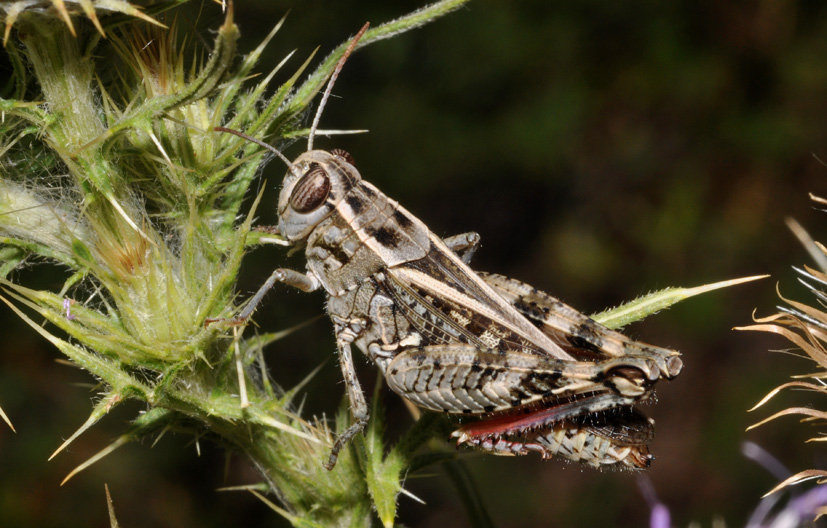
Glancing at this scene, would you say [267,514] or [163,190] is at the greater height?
[163,190]

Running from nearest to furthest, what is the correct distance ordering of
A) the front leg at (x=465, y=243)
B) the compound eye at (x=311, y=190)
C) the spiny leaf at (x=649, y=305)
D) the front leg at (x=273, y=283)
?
the front leg at (x=273, y=283), the spiny leaf at (x=649, y=305), the compound eye at (x=311, y=190), the front leg at (x=465, y=243)

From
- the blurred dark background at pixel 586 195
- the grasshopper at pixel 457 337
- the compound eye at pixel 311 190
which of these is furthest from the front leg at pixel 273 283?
the blurred dark background at pixel 586 195

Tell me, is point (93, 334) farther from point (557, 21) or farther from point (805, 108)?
point (805, 108)

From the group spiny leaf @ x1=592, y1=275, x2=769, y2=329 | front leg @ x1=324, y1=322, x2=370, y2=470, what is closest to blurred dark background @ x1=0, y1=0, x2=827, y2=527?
front leg @ x1=324, y1=322, x2=370, y2=470

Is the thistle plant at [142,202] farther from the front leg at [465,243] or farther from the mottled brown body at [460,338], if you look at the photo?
the front leg at [465,243]

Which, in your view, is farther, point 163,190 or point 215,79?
point 163,190

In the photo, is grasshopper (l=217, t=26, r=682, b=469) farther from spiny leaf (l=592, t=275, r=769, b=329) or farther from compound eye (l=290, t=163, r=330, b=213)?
spiny leaf (l=592, t=275, r=769, b=329)

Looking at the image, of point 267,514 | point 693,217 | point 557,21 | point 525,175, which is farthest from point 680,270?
point 267,514
